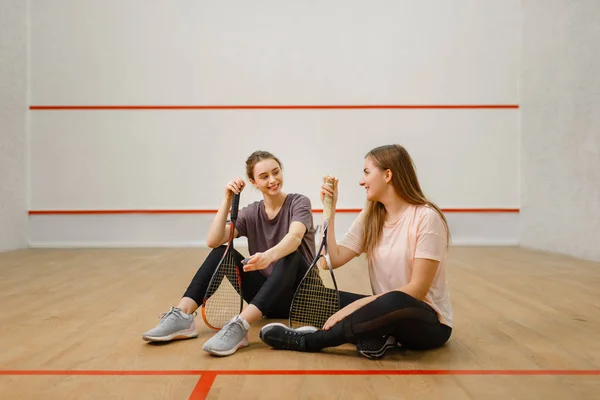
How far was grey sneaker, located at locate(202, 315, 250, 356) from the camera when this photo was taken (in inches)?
A: 72.9

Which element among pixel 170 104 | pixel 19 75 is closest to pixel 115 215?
pixel 170 104

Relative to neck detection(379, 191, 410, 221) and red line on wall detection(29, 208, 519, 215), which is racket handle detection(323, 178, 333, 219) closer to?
neck detection(379, 191, 410, 221)

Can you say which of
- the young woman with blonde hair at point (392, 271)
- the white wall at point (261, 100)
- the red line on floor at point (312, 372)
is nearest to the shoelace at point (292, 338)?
the young woman with blonde hair at point (392, 271)

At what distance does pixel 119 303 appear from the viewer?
282cm

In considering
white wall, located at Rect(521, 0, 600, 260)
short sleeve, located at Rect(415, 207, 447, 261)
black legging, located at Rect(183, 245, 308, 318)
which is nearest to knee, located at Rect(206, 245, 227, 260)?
black legging, located at Rect(183, 245, 308, 318)

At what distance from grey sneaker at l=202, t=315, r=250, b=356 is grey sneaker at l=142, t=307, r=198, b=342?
0.69 ft

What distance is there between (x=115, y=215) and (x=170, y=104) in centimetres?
116

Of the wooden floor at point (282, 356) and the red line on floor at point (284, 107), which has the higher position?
the red line on floor at point (284, 107)

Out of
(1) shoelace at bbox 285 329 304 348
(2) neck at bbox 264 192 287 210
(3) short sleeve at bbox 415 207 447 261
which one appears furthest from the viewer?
(2) neck at bbox 264 192 287 210

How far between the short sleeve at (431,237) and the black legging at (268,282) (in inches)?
18.5

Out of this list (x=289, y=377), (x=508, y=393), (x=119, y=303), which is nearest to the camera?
(x=508, y=393)

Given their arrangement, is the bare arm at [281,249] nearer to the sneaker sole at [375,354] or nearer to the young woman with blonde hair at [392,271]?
the young woman with blonde hair at [392,271]

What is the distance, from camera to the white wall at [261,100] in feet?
19.0

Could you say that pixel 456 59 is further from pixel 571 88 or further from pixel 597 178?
pixel 597 178
